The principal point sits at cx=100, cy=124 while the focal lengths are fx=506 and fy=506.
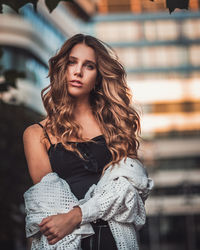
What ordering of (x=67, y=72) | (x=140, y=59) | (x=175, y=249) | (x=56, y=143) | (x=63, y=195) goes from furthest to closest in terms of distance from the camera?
(x=140, y=59) < (x=175, y=249) < (x=67, y=72) < (x=56, y=143) < (x=63, y=195)

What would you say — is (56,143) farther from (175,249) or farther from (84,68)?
(175,249)

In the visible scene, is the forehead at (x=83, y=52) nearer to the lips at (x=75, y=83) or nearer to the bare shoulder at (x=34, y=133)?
the lips at (x=75, y=83)

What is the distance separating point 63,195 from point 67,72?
2.61 ft

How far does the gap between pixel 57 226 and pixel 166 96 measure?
57.1m

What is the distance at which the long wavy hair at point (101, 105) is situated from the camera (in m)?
2.92

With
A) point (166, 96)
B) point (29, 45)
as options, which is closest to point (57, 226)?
point (29, 45)

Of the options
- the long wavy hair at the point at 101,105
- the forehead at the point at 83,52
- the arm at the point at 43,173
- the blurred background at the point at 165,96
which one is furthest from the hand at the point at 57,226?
the blurred background at the point at 165,96

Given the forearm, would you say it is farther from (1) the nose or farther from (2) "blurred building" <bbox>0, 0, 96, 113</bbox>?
(2) "blurred building" <bbox>0, 0, 96, 113</bbox>

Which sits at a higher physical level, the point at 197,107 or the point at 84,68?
the point at 84,68

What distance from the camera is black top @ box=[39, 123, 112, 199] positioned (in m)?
2.83

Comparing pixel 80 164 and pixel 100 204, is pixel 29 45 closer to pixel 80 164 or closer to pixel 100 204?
pixel 80 164

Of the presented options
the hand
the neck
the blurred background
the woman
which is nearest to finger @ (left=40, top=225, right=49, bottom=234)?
the hand

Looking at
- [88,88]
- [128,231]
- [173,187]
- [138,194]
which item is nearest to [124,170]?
[138,194]

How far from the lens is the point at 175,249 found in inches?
2176
